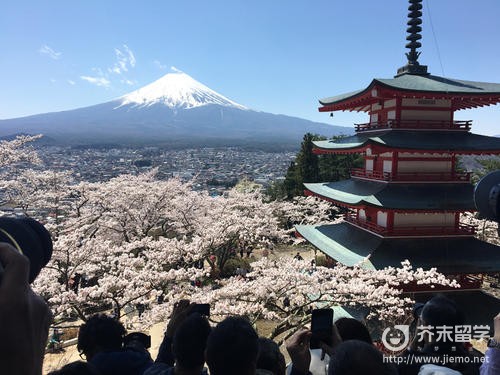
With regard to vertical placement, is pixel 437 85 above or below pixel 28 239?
above

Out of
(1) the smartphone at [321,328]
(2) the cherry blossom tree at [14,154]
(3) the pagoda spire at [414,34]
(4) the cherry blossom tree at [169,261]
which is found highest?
(3) the pagoda spire at [414,34]

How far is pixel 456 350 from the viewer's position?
2492 mm

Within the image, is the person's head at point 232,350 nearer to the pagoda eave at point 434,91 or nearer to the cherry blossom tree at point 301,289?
the cherry blossom tree at point 301,289

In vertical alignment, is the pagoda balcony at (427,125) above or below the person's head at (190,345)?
above

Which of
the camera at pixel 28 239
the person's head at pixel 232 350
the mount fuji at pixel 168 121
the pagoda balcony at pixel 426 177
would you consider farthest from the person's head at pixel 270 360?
the mount fuji at pixel 168 121

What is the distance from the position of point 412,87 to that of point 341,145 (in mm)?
2971

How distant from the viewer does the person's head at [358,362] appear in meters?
1.66

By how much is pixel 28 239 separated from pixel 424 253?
32.7ft

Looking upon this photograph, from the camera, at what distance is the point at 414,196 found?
950cm

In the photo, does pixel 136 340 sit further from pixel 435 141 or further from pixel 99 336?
pixel 435 141

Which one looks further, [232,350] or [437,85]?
[437,85]

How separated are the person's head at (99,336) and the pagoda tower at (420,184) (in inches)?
288

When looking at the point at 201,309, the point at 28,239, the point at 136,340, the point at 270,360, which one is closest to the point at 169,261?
the point at 136,340

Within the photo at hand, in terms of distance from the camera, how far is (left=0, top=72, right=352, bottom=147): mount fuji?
410 feet
